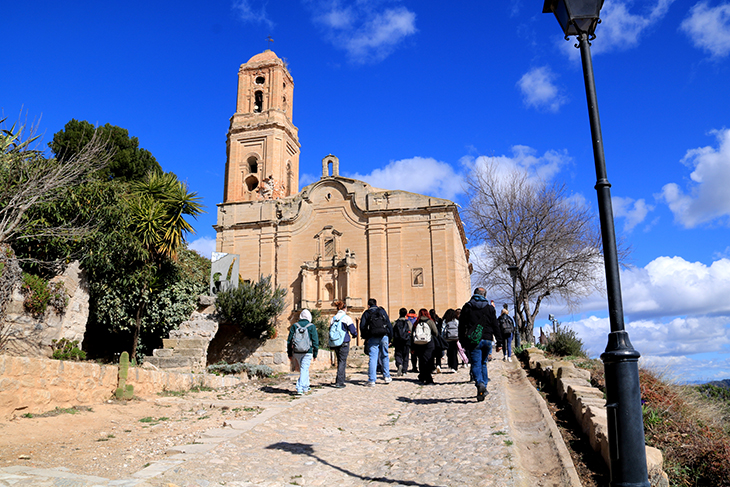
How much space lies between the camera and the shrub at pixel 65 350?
414 inches

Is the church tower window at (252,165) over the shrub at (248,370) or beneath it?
over

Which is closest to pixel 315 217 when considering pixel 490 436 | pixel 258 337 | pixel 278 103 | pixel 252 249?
pixel 252 249

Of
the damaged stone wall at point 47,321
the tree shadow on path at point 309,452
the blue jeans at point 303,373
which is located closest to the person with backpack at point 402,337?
the blue jeans at point 303,373

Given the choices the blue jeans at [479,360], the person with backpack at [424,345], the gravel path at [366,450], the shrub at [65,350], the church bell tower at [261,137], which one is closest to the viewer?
the gravel path at [366,450]

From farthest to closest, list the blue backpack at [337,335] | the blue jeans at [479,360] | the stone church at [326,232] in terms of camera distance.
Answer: the stone church at [326,232]
the blue backpack at [337,335]
the blue jeans at [479,360]

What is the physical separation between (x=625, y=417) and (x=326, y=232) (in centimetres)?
3487

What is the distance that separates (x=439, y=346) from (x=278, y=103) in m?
33.9

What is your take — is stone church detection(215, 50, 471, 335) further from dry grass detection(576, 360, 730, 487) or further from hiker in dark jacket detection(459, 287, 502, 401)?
dry grass detection(576, 360, 730, 487)

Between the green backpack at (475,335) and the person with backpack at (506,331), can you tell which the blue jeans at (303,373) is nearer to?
the green backpack at (475,335)

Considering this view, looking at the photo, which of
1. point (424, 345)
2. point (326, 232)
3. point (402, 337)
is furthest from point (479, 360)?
point (326, 232)

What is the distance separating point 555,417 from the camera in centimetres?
740

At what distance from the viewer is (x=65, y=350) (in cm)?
1083

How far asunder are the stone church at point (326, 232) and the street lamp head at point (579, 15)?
99.3 ft

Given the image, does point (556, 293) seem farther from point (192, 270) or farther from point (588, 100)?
point (588, 100)
